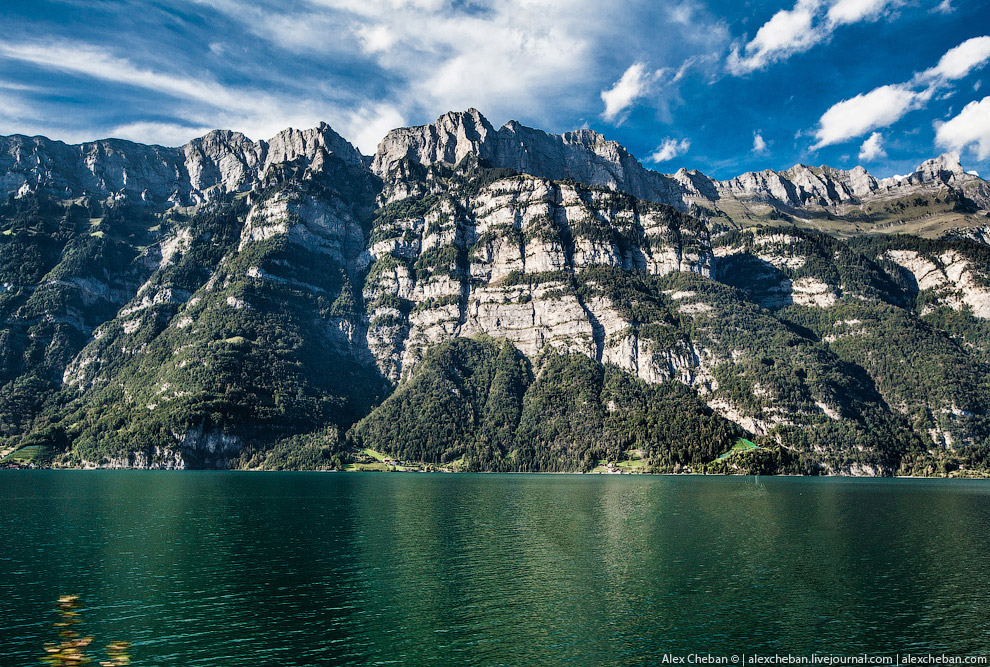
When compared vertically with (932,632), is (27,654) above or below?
above

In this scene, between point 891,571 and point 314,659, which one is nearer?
point 314,659

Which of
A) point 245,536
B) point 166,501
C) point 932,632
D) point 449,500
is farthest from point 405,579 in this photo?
point 166,501

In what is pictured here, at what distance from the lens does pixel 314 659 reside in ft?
105

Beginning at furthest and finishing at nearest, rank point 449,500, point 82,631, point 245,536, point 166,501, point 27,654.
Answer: point 449,500
point 166,501
point 245,536
point 82,631
point 27,654

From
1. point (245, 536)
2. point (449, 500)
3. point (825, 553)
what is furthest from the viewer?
point (449, 500)

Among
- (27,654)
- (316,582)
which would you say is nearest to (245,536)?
(316,582)

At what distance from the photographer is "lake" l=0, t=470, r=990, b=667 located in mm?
34562

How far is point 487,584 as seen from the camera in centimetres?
4853

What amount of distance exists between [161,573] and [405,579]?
20824 mm

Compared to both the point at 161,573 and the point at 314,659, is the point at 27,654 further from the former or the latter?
the point at 161,573

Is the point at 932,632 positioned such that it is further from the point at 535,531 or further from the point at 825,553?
the point at 535,531

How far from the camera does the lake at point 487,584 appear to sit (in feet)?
113

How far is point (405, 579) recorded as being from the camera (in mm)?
49594

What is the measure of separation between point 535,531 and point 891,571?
3718 cm
